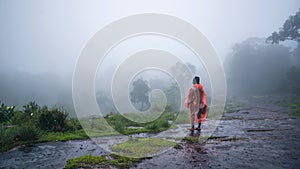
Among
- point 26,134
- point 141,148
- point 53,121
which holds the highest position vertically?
point 53,121

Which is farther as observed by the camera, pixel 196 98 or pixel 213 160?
pixel 196 98

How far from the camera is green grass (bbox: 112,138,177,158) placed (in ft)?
17.1

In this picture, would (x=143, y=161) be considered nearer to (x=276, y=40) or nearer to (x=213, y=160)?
(x=213, y=160)

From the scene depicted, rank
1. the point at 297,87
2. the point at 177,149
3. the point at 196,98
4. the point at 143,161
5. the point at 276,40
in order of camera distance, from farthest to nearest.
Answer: the point at 276,40 < the point at 297,87 < the point at 196,98 < the point at 177,149 < the point at 143,161

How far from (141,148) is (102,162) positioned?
4.52 feet

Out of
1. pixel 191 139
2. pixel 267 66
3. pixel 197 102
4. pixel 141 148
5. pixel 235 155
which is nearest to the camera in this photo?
pixel 235 155

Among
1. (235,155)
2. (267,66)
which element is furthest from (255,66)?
(235,155)

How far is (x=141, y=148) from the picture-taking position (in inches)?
221

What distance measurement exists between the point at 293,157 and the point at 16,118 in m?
11.3

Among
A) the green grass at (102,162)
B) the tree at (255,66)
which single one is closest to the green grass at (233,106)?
the green grass at (102,162)

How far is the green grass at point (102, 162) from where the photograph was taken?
14.1 feet

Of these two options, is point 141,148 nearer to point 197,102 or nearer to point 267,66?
point 197,102

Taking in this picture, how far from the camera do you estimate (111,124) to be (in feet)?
33.2

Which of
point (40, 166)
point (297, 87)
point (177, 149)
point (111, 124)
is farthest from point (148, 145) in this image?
point (297, 87)
